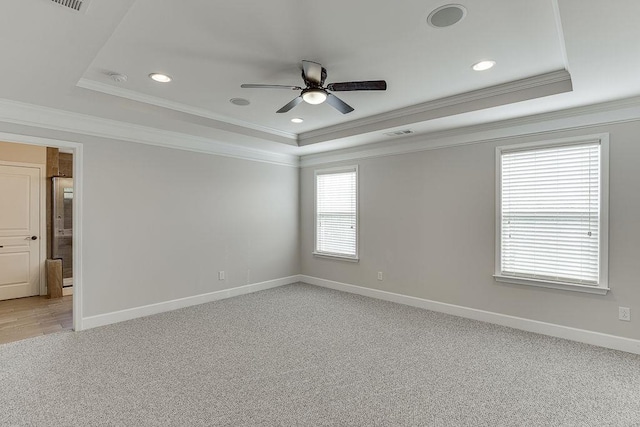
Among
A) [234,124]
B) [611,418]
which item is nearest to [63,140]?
[234,124]

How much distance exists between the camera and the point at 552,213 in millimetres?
3637

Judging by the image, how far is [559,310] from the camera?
11.8ft

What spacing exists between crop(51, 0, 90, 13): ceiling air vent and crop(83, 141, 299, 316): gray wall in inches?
95.4

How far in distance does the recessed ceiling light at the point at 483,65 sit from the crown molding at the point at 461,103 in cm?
51

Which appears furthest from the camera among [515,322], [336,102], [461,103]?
[515,322]

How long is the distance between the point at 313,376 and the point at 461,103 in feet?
10.4

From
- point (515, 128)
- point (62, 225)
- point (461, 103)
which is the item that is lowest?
Result: point (62, 225)

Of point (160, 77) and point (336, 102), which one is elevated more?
point (160, 77)

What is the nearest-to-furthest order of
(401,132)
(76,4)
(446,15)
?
(76,4)
(446,15)
(401,132)

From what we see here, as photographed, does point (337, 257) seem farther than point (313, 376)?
Yes

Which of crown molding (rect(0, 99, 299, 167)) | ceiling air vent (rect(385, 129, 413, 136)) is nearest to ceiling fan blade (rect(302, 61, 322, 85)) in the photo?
ceiling air vent (rect(385, 129, 413, 136))

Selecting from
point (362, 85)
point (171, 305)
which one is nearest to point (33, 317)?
point (171, 305)

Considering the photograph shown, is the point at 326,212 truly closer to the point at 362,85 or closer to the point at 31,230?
the point at 362,85

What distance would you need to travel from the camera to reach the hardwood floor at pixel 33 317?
375 cm
